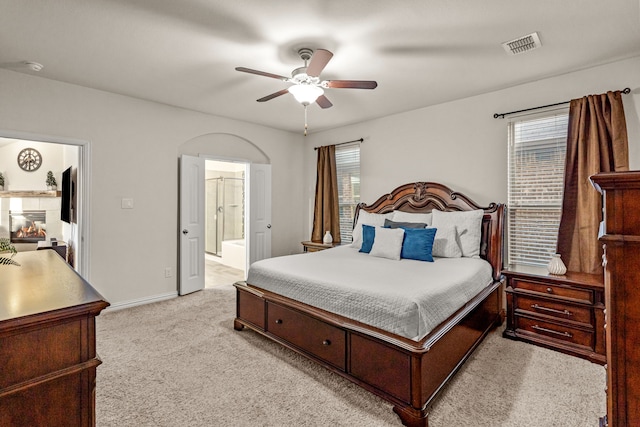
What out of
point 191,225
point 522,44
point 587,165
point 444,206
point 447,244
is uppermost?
point 522,44

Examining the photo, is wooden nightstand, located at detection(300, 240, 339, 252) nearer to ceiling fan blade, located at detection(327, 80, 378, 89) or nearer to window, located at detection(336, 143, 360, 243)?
window, located at detection(336, 143, 360, 243)

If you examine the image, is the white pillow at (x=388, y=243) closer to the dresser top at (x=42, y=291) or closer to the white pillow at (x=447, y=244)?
the white pillow at (x=447, y=244)

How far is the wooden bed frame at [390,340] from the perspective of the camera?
1.83 m

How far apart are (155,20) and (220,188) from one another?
568 centimetres

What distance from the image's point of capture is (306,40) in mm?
2486

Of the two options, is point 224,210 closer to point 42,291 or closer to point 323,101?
point 323,101

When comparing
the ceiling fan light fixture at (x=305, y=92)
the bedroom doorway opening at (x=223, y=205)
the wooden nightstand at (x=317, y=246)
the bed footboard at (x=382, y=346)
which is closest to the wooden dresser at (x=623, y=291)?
the bed footboard at (x=382, y=346)

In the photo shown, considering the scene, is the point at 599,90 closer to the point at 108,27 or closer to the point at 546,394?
the point at 546,394

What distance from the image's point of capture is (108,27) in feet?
7.54

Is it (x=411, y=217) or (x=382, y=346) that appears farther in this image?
(x=411, y=217)

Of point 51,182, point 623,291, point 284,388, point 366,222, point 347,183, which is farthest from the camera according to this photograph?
point 51,182

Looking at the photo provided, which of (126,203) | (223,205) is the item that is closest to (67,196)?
(126,203)

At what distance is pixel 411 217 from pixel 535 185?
1.31 m

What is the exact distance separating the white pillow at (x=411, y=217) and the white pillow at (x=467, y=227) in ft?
0.59
